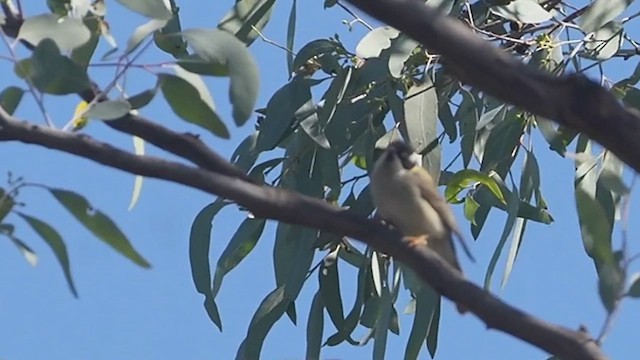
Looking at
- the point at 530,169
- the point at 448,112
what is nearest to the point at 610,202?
the point at 530,169

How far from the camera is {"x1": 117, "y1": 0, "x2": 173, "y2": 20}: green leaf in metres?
1.89

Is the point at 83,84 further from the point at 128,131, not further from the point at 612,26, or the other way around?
the point at 612,26

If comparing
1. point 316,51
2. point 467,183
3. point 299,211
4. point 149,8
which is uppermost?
point 316,51

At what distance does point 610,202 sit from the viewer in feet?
10.00

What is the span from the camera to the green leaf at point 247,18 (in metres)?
3.43

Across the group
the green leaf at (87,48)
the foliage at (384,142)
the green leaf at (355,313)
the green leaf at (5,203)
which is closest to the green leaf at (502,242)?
the foliage at (384,142)

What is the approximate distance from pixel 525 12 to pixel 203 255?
950mm

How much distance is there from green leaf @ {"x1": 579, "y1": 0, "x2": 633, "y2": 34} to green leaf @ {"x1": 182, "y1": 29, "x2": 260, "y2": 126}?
1.79 meters

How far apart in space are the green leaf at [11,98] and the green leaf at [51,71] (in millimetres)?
70

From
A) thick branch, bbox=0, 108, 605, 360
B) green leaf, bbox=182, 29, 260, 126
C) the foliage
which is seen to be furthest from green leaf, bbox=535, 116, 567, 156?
thick branch, bbox=0, 108, 605, 360

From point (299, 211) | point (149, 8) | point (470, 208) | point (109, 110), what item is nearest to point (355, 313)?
point (470, 208)

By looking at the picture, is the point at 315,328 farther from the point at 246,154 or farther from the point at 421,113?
the point at 421,113

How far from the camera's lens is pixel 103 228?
173 cm

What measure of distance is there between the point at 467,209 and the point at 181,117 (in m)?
1.93
